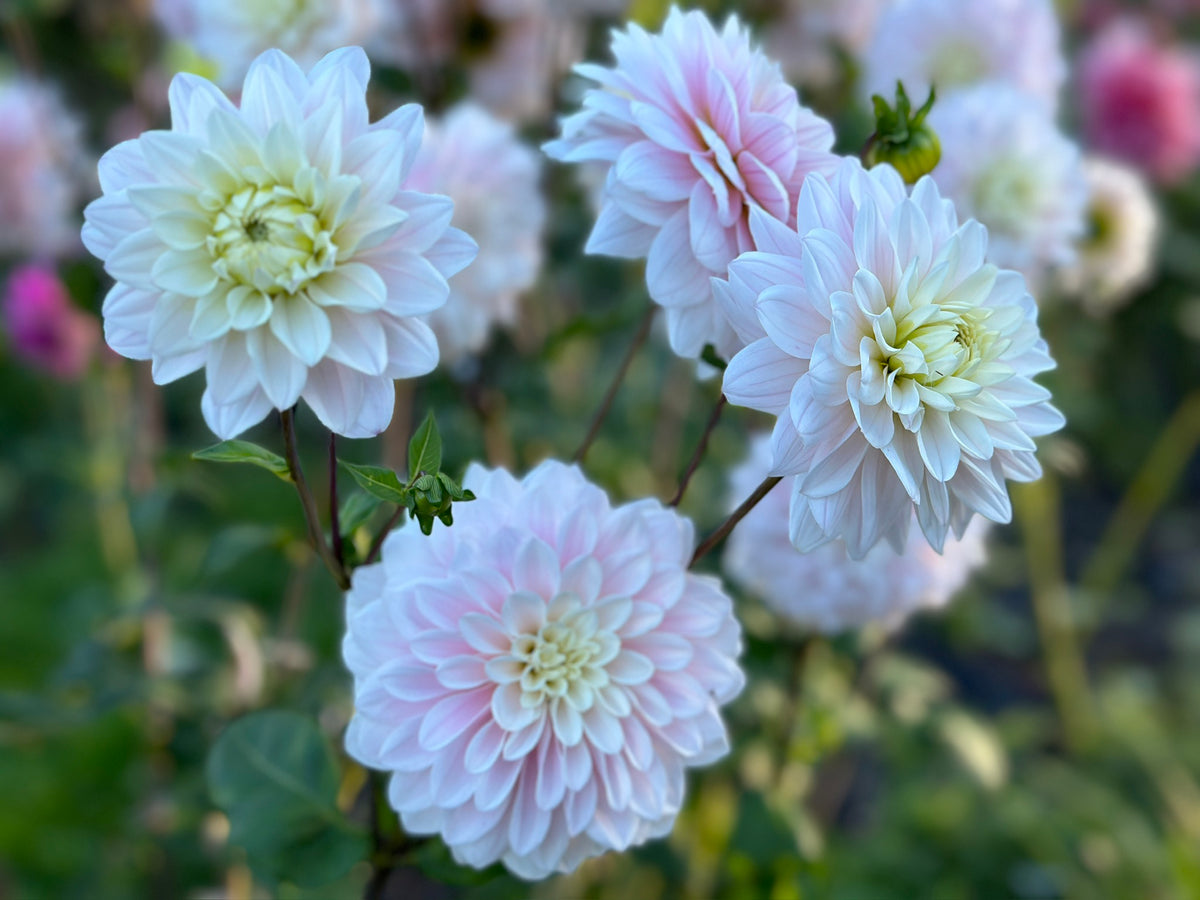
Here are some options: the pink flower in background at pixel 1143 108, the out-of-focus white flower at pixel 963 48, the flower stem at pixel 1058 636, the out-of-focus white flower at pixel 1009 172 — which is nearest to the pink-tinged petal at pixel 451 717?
the out-of-focus white flower at pixel 1009 172

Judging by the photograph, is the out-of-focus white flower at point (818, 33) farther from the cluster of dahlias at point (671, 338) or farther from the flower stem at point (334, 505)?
the flower stem at point (334, 505)

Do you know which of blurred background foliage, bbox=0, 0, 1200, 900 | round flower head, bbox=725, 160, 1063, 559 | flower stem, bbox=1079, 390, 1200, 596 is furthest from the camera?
flower stem, bbox=1079, 390, 1200, 596

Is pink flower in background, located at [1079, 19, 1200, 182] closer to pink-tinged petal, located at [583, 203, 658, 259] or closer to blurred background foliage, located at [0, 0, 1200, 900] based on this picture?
blurred background foliage, located at [0, 0, 1200, 900]

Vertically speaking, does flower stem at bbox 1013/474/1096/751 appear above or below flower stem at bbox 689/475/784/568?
below

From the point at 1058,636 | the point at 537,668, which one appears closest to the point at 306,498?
the point at 537,668

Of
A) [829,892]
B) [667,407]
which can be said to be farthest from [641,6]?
[829,892]

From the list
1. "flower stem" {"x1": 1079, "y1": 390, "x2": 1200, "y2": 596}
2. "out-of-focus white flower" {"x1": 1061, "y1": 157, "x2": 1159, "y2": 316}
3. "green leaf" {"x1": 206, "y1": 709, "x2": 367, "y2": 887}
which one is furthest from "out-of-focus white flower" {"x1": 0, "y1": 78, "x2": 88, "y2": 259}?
"flower stem" {"x1": 1079, "y1": 390, "x2": 1200, "y2": 596}
